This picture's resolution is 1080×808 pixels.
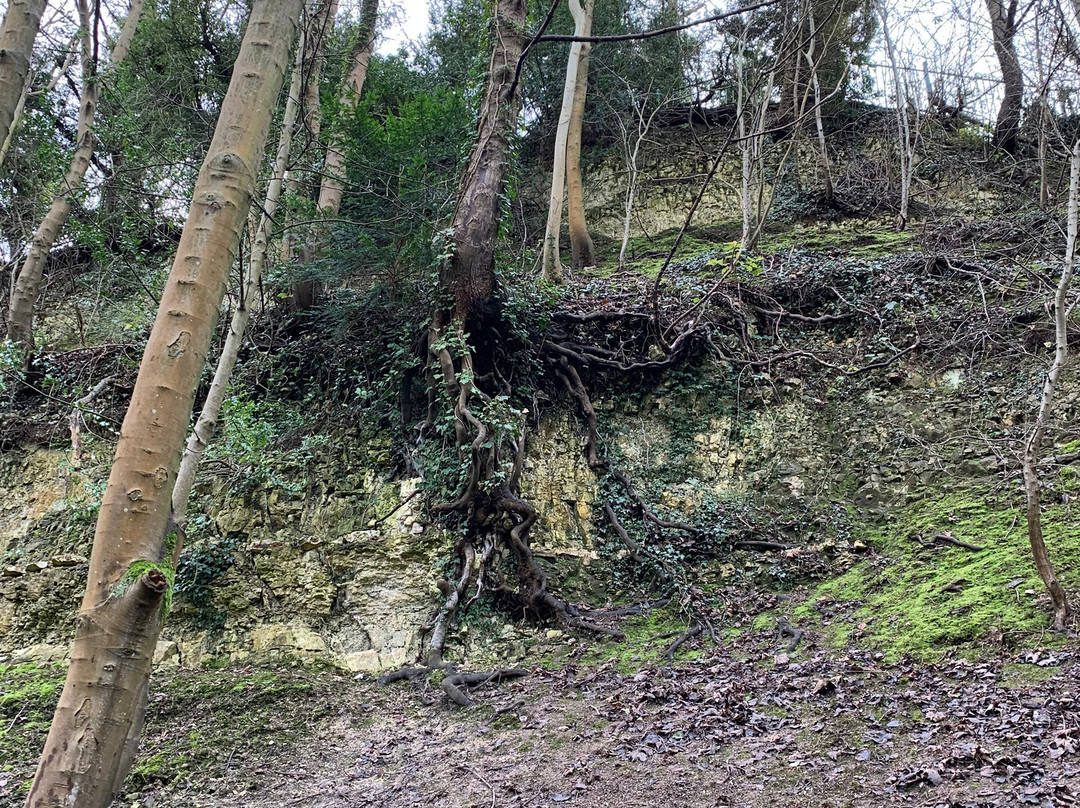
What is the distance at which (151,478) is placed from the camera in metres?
2.24

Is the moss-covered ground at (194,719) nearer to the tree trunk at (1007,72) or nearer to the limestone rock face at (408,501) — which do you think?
the limestone rock face at (408,501)

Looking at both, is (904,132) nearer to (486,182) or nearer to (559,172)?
(559,172)

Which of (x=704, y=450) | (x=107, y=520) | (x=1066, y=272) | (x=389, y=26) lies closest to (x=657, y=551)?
(x=704, y=450)

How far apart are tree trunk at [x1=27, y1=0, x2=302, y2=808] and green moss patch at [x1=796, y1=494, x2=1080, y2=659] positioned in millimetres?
5116

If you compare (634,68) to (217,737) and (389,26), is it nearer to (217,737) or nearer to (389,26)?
(389,26)

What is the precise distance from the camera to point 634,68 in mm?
16500

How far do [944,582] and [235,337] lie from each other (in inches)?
259

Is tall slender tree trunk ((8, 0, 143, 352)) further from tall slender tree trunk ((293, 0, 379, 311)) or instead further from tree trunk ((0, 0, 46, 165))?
tree trunk ((0, 0, 46, 165))

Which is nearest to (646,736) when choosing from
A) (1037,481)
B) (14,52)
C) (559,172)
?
(1037,481)

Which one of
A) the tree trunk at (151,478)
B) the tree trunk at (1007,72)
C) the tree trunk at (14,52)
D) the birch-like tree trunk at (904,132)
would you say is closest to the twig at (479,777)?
the tree trunk at (151,478)

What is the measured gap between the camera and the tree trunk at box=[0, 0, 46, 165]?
2.93 metres

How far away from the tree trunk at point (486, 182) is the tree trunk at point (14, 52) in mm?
5158

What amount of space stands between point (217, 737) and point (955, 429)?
27.2ft

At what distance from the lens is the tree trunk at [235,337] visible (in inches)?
175
